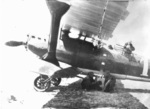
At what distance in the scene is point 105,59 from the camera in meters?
3.47

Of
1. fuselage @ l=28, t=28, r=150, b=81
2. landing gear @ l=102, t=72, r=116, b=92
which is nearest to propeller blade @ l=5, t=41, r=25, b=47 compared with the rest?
fuselage @ l=28, t=28, r=150, b=81

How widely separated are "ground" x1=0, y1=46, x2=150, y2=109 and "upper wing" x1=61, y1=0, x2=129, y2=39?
907 mm

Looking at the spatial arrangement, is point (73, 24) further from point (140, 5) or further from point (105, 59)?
point (140, 5)

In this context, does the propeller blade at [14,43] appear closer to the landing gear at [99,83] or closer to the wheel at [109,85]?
the landing gear at [99,83]

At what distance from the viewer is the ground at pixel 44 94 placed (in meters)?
2.43

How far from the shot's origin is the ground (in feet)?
7.98

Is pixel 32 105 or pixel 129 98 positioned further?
pixel 129 98

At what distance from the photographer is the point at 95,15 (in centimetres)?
304

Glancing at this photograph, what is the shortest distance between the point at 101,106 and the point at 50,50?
3.51ft

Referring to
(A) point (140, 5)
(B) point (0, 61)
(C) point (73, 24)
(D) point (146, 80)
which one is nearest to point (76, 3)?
(C) point (73, 24)

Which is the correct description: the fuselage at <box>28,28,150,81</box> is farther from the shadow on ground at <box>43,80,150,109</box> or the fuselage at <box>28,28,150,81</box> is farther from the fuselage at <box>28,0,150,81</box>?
the shadow on ground at <box>43,80,150,109</box>

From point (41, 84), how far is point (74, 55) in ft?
2.43

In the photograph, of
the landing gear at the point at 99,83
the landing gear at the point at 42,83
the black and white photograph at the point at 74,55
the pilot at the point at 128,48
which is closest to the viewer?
the black and white photograph at the point at 74,55

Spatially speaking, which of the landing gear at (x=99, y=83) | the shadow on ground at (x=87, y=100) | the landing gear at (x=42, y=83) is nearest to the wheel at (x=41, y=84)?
the landing gear at (x=42, y=83)
